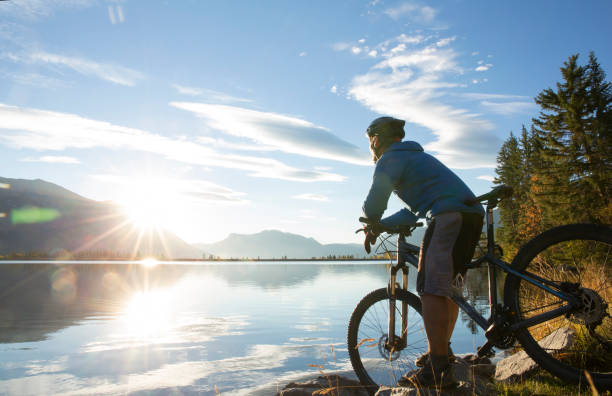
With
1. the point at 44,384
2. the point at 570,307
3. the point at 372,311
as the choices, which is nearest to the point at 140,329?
the point at 44,384

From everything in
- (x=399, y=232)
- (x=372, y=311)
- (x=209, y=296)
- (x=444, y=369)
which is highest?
(x=399, y=232)

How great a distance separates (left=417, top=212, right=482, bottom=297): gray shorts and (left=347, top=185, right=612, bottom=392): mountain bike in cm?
16

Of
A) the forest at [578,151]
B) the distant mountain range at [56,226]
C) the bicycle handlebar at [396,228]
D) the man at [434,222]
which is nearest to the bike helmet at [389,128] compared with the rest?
the man at [434,222]

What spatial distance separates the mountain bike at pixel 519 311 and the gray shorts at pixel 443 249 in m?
0.16

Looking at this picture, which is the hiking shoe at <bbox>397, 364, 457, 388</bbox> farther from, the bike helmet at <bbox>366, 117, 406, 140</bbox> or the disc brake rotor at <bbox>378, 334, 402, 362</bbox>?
the bike helmet at <bbox>366, 117, 406, 140</bbox>

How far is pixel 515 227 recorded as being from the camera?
42.0 m

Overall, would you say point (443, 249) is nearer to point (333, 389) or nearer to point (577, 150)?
point (333, 389)

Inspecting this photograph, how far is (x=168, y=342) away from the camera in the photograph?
772 centimetres

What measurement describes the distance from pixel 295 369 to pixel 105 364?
286cm

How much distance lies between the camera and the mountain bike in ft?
8.71

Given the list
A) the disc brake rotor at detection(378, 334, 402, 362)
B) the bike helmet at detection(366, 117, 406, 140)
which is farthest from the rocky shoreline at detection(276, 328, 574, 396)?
the bike helmet at detection(366, 117, 406, 140)

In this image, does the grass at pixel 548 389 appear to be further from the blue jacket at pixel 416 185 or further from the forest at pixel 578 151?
the forest at pixel 578 151

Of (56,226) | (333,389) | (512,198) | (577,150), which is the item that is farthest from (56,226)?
(333,389)

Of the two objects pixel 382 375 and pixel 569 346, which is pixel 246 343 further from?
pixel 569 346
